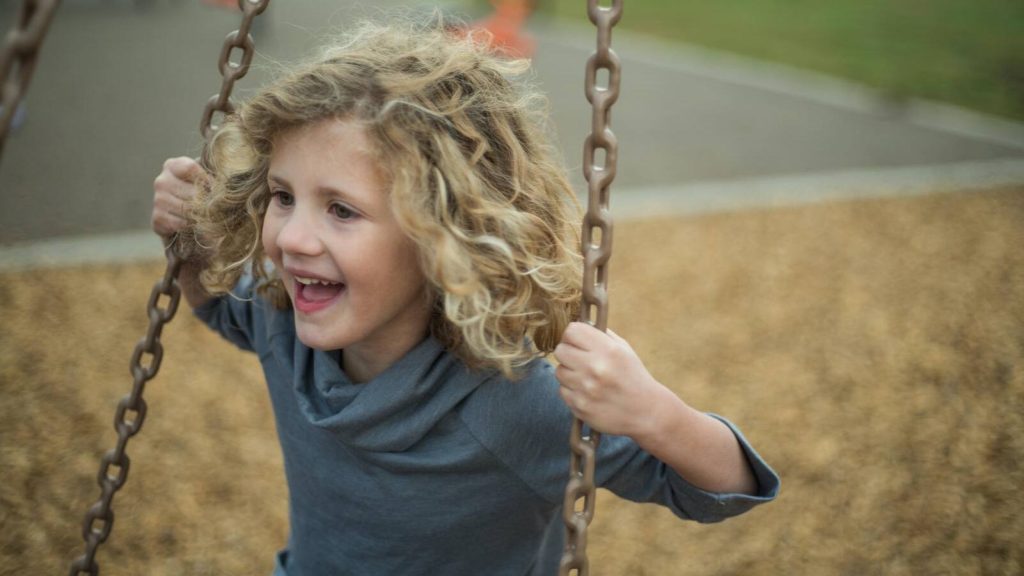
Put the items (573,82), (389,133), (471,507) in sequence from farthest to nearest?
(573,82) < (471,507) < (389,133)

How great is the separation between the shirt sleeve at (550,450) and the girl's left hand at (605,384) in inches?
5.9

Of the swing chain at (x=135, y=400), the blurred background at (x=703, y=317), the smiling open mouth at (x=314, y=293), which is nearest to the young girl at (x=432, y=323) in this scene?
the smiling open mouth at (x=314, y=293)

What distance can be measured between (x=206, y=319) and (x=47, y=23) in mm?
1164

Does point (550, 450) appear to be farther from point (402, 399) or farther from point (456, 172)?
point (456, 172)

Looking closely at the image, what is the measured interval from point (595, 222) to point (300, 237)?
0.49 metres

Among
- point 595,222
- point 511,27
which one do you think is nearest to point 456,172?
point 595,222

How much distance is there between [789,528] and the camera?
3408mm

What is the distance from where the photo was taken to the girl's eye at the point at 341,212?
1.64 meters

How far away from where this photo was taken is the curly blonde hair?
164 centimetres

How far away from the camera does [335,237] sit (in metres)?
1.62

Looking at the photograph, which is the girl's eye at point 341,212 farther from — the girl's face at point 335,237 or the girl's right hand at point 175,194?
the girl's right hand at point 175,194

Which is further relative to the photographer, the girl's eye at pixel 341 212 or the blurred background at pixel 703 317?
the blurred background at pixel 703 317

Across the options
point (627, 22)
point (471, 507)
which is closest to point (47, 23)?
point (471, 507)

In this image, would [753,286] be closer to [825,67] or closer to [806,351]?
[806,351]
